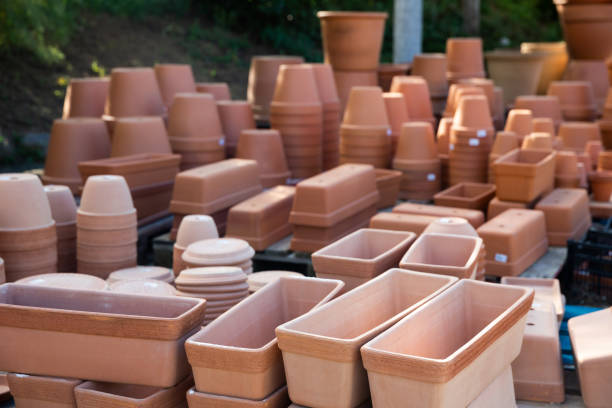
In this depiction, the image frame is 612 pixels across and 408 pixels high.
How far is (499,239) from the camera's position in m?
4.04

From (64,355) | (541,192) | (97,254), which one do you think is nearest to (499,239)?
(541,192)

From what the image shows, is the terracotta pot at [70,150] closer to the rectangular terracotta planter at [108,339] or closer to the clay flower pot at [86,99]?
the clay flower pot at [86,99]

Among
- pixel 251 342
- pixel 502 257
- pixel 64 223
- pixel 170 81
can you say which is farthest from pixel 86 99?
pixel 251 342

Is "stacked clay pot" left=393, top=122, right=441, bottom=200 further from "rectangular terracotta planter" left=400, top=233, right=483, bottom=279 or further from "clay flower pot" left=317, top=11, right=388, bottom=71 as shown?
"rectangular terracotta planter" left=400, top=233, right=483, bottom=279

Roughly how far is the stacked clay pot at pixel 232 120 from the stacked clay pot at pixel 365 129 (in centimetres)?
77

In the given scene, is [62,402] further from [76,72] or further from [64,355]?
[76,72]

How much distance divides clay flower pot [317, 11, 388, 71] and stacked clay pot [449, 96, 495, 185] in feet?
4.93

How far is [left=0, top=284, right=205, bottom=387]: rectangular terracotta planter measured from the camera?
2.30 meters

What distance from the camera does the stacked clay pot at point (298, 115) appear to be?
17.6 feet

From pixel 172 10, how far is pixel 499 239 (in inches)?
377

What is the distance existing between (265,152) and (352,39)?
1880 mm

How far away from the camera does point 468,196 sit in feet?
17.2

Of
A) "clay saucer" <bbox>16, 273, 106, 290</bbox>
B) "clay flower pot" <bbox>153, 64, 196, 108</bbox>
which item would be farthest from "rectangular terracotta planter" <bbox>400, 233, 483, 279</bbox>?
"clay flower pot" <bbox>153, 64, 196, 108</bbox>

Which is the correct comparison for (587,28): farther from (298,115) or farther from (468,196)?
(298,115)
